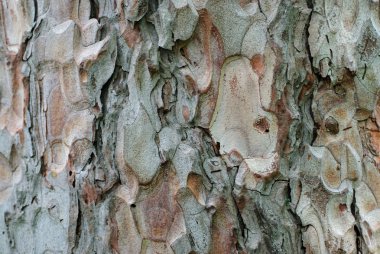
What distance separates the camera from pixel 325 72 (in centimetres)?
98

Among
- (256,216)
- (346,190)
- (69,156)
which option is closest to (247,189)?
(256,216)

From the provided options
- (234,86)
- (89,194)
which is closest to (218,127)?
(234,86)

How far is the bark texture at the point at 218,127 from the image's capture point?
0.95 m

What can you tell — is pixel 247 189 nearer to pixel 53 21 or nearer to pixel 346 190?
pixel 346 190

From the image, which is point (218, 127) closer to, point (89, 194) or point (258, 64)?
point (258, 64)

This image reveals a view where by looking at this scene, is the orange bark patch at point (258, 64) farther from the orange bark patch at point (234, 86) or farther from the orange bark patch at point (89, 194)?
the orange bark patch at point (89, 194)

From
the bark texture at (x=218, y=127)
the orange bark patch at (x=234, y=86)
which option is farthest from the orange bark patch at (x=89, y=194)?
the orange bark patch at (x=234, y=86)

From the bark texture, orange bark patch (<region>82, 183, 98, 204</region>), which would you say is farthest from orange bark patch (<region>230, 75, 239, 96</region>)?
orange bark patch (<region>82, 183, 98, 204</region>)

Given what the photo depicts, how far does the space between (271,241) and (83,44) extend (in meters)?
0.39

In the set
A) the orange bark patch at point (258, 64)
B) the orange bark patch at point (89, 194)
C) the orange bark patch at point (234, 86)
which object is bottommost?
the orange bark patch at point (89, 194)

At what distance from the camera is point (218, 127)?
965 mm

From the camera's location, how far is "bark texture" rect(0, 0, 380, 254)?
947mm

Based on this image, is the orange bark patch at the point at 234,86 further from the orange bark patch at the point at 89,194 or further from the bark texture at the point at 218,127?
the orange bark patch at the point at 89,194

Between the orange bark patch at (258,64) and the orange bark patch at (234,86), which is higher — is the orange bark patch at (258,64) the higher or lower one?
the higher one
